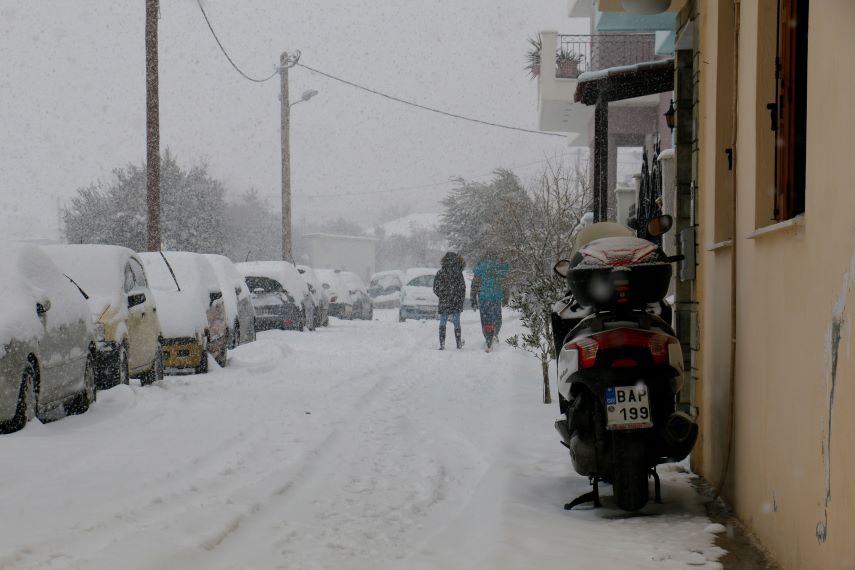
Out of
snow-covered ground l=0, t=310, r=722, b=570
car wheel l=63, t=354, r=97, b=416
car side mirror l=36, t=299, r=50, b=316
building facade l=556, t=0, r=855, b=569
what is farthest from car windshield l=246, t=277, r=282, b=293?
building facade l=556, t=0, r=855, b=569

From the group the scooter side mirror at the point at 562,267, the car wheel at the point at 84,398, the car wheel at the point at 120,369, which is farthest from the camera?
the car wheel at the point at 120,369

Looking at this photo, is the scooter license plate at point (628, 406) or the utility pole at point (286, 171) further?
the utility pole at point (286, 171)

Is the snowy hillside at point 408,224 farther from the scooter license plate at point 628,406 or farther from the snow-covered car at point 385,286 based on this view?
the scooter license plate at point 628,406

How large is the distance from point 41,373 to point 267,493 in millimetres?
3348

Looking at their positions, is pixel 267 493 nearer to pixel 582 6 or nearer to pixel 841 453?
pixel 841 453

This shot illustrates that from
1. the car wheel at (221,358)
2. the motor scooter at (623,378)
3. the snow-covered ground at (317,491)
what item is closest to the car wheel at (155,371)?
the snow-covered ground at (317,491)

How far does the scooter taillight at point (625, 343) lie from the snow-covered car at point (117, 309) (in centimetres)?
663

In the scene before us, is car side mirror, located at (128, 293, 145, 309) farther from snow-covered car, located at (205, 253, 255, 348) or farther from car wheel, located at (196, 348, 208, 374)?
snow-covered car, located at (205, 253, 255, 348)

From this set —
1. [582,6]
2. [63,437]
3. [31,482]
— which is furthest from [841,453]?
[582,6]

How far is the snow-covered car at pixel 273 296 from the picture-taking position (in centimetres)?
2286

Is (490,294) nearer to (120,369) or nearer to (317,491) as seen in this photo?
(120,369)

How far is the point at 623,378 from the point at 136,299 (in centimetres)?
802

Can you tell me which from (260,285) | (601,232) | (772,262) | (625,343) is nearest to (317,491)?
(625,343)

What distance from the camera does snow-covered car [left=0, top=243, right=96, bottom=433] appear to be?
310 inches
